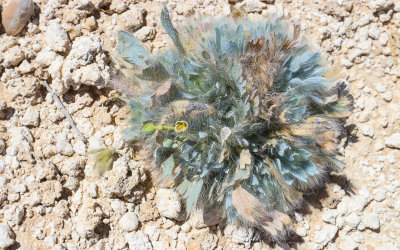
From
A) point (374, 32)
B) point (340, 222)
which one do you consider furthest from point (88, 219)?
point (374, 32)

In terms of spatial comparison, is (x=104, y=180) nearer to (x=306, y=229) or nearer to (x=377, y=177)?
(x=306, y=229)

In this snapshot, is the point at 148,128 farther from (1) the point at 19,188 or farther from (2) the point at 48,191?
(1) the point at 19,188

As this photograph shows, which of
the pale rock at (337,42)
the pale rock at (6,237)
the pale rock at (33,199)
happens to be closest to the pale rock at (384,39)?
the pale rock at (337,42)

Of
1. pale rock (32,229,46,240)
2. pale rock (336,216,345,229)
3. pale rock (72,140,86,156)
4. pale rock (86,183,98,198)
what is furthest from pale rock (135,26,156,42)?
pale rock (336,216,345,229)

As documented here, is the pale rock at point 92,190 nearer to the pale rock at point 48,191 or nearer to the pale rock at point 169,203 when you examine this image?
the pale rock at point 48,191

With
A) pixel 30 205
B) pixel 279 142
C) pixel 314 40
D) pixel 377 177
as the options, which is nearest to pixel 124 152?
pixel 30 205

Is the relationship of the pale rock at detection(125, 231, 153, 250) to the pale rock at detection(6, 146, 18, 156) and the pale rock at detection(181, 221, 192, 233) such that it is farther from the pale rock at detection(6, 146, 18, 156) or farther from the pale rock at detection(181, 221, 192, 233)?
the pale rock at detection(6, 146, 18, 156)
